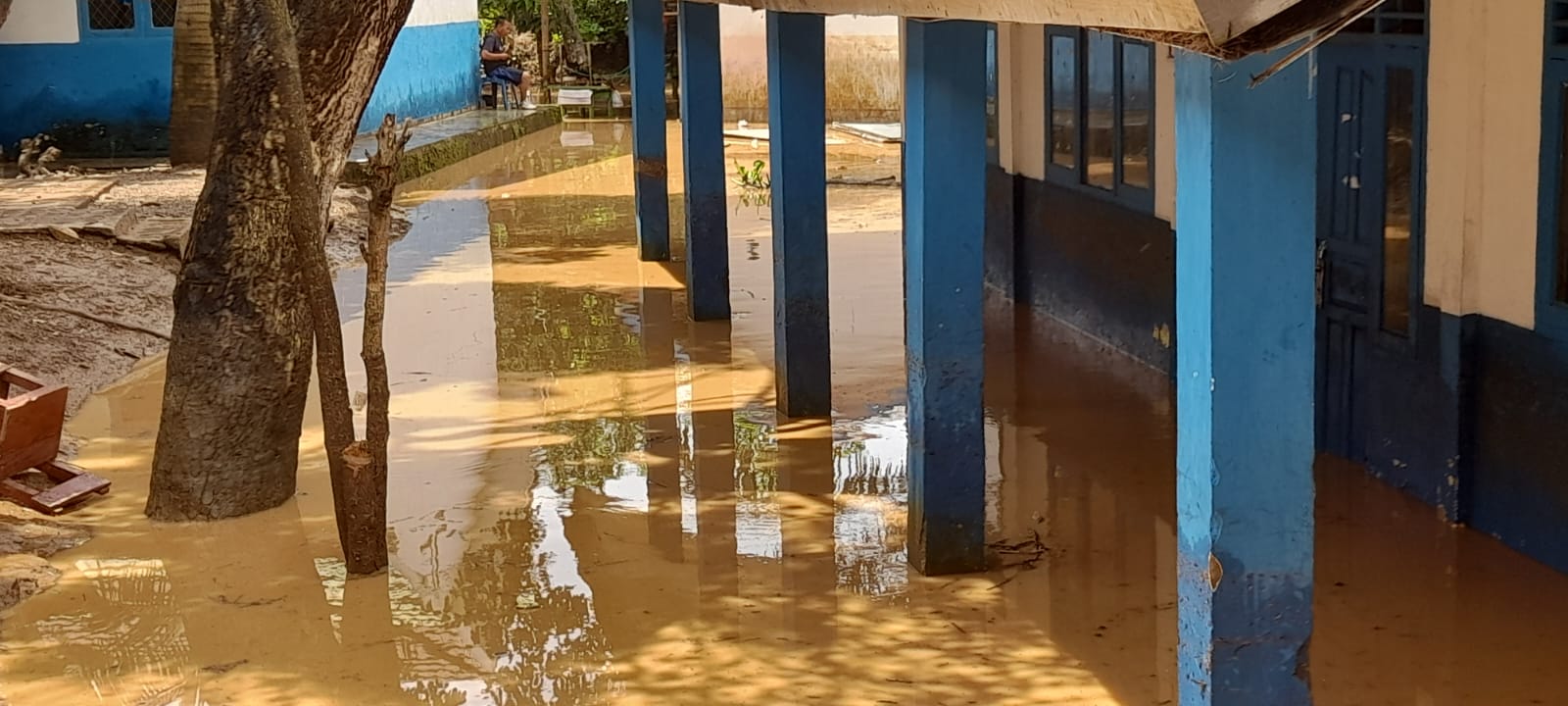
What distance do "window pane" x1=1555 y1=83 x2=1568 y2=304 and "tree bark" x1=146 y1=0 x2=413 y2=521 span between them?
4.80 metres

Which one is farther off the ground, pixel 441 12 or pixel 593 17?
pixel 441 12

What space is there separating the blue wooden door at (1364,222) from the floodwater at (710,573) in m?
0.47

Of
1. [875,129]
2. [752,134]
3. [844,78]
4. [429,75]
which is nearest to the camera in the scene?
[752,134]

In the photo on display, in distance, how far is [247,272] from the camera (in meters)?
7.77

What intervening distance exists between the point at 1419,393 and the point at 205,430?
5.23 m

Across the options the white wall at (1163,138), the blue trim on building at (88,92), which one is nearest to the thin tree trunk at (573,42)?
the blue trim on building at (88,92)

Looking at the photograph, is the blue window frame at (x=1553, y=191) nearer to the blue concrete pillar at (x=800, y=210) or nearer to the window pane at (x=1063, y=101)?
the blue concrete pillar at (x=800, y=210)

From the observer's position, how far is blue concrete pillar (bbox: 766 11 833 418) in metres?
8.92

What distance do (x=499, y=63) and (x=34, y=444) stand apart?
20.3 metres

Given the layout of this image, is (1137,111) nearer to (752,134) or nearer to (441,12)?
(752,134)

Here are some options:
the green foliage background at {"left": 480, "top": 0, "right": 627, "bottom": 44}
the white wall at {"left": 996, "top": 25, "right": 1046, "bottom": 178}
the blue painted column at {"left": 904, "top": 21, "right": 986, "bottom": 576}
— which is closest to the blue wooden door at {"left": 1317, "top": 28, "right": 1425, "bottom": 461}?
the blue painted column at {"left": 904, "top": 21, "right": 986, "bottom": 576}

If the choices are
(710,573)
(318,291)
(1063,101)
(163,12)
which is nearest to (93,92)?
(163,12)

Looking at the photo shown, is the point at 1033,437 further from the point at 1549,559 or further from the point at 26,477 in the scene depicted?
the point at 26,477

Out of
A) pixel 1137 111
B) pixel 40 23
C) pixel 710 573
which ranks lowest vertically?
pixel 710 573
